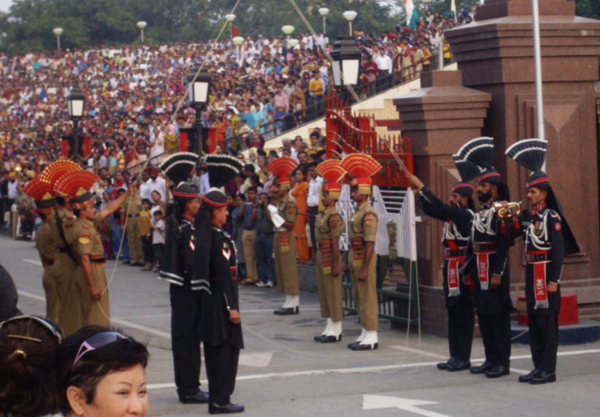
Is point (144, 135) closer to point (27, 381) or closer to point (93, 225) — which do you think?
point (93, 225)

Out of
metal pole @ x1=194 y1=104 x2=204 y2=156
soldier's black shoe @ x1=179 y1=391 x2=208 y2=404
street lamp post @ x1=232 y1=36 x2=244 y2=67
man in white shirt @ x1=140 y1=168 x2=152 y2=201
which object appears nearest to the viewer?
soldier's black shoe @ x1=179 y1=391 x2=208 y2=404

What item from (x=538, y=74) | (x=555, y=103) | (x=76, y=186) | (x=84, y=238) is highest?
(x=538, y=74)

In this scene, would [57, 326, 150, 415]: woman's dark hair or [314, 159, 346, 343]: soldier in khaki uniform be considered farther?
[314, 159, 346, 343]: soldier in khaki uniform

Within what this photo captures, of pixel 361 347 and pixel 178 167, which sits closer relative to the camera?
pixel 178 167

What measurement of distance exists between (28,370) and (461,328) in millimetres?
7175

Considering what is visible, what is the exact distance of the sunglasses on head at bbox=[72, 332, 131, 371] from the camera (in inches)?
123

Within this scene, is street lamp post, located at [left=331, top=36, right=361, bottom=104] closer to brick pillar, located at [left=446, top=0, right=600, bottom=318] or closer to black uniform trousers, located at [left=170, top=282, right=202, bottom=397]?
brick pillar, located at [left=446, top=0, right=600, bottom=318]

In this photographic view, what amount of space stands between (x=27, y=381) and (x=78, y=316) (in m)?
7.43

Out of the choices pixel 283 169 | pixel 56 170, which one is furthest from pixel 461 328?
pixel 283 169

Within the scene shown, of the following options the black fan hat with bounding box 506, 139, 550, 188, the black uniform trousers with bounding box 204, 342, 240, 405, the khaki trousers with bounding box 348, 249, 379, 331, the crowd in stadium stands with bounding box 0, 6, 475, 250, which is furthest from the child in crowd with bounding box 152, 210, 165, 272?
the black uniform trousers with bounding box 204, 342, 240, 405

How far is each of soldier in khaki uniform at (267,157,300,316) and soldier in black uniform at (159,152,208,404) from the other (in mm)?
5024

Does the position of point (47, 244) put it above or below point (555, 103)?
below

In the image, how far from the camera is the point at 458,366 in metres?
9.75

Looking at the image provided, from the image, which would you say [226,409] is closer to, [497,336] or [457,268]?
[497,336]
